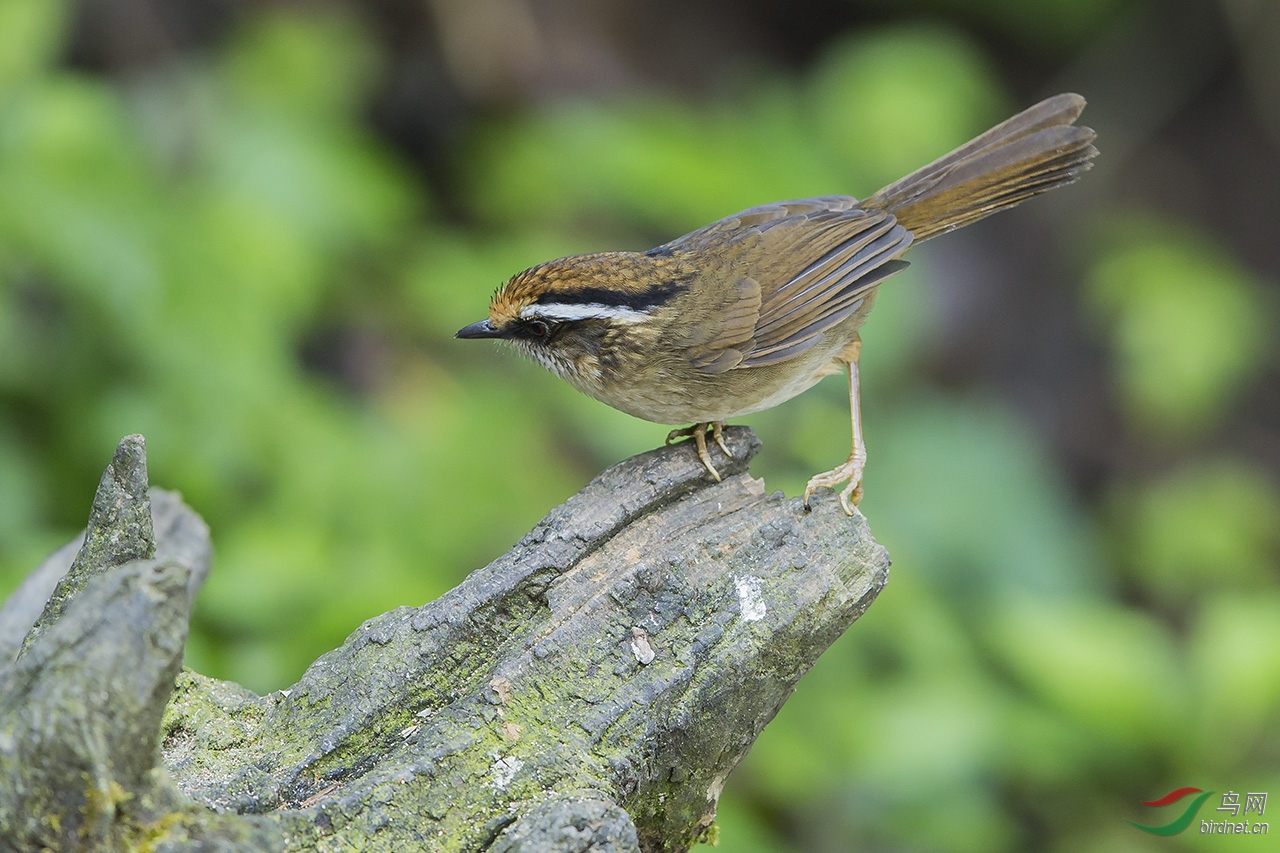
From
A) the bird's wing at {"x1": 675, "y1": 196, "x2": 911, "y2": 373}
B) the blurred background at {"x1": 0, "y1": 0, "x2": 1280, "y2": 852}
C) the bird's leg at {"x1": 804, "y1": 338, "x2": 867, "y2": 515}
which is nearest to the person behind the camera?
the bird's leg at {"x1": 804, "y1": 338, "x2": 867, "y2": 515}

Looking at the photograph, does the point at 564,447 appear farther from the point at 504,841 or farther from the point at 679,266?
the point at 504,841

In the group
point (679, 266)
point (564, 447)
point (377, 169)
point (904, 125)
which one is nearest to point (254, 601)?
point (679, 266)

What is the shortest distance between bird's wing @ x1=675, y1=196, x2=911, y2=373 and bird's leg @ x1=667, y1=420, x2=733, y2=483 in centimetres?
19

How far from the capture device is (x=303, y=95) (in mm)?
6535

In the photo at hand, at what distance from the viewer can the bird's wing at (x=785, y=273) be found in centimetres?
402

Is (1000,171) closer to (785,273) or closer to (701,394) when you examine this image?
(785,273)

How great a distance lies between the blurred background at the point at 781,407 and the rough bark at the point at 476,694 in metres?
1.20

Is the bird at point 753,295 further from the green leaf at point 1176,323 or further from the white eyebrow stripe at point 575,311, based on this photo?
the green leaf at point 1176,323

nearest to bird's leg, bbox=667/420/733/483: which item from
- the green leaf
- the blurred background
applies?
the blurred background

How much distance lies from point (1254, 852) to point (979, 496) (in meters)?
2.45

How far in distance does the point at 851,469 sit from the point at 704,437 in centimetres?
59

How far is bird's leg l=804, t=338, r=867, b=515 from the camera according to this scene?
3.38 m

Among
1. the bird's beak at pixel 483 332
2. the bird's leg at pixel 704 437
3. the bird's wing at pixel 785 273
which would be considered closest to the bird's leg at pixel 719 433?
the bird's leg at pixel 704 437

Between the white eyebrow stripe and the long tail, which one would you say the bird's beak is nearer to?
the white eyebrow stripe
